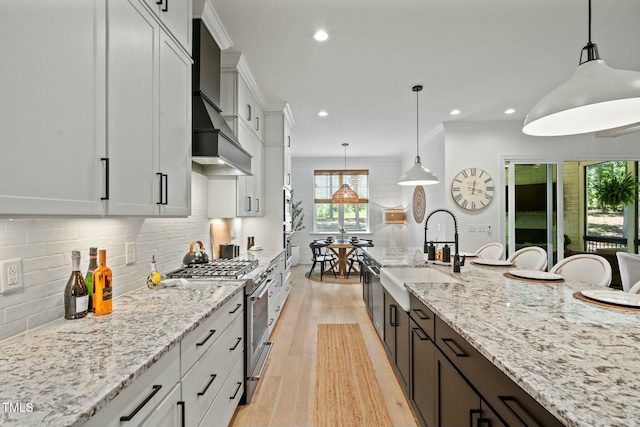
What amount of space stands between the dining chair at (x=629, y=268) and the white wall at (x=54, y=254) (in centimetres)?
462

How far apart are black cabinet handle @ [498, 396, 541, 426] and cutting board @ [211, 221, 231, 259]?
112 inches

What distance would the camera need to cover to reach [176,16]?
1.76 metres

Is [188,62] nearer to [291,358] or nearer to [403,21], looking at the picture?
[403,21]

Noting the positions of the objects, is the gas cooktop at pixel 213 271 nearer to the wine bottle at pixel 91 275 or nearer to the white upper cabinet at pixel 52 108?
the wine bottle at pixel 91 275

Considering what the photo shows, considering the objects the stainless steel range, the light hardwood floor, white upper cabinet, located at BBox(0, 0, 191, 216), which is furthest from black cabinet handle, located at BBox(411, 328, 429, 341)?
white upper cabinet, located at BBox(0, 0, 191, 216)

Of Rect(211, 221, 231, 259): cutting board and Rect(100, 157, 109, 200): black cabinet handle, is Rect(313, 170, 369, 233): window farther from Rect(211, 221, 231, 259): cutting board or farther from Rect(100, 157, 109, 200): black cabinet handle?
Rect(100, 157, 109, 200): black cabinet handle

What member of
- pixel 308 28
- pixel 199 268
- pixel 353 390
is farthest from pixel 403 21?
pixel 353 390

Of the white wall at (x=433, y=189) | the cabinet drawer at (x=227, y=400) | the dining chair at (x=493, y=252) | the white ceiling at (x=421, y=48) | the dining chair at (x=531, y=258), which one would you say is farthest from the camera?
the white wall at (x=433, y=189)

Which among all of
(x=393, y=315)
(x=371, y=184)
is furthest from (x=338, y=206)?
(x=393, y=315)

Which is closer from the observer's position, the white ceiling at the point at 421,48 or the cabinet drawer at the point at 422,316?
the cabinet drawer at the point at 422,316

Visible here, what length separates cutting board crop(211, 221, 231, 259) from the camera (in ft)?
10.6

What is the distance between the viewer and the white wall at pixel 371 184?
8.22 metres

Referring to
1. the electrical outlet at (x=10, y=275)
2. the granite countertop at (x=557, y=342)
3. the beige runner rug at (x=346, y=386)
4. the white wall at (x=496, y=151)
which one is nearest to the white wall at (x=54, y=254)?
the electrical outlet at (x=10, y=275)

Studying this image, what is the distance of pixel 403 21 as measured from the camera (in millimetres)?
2436
